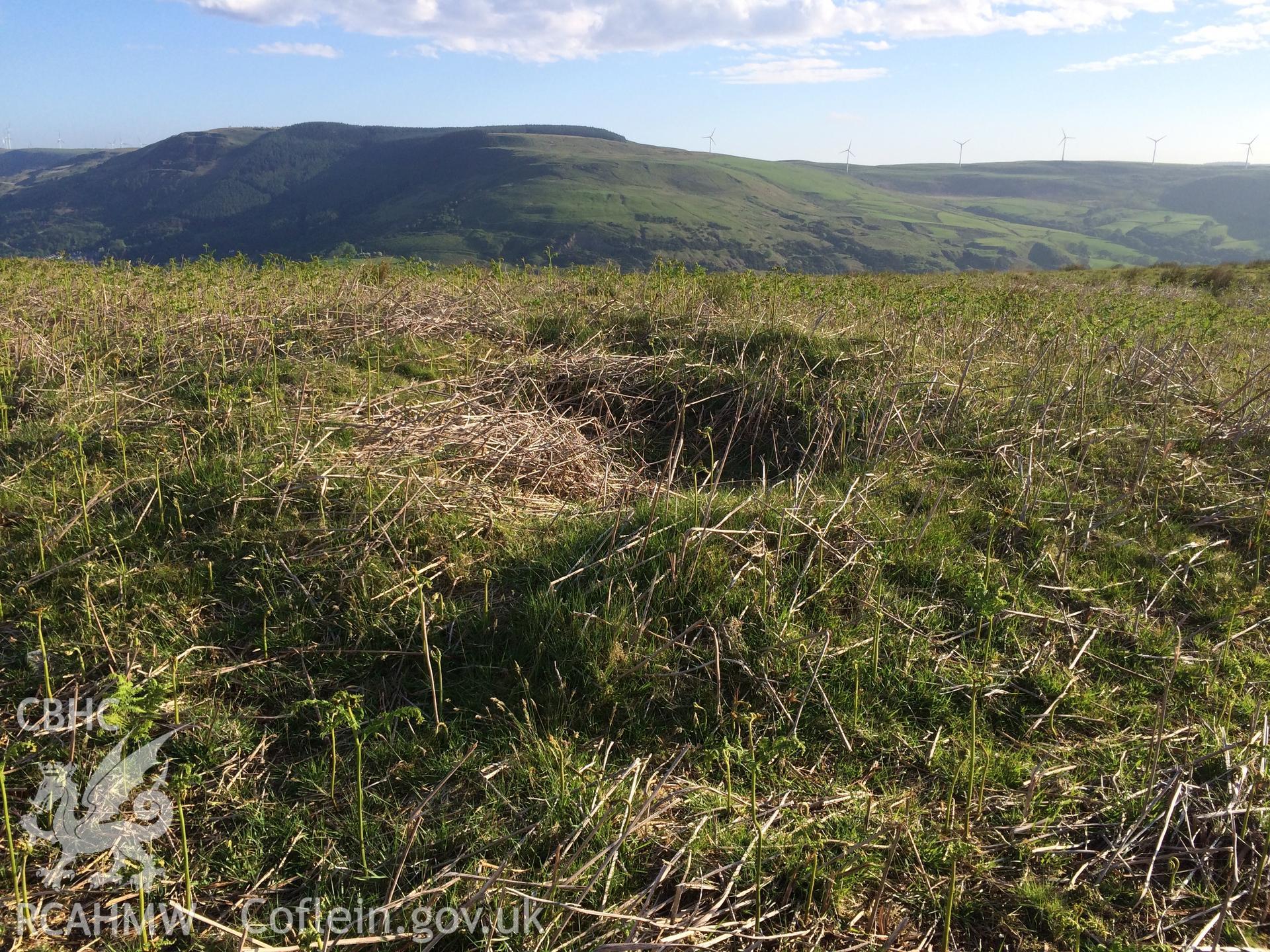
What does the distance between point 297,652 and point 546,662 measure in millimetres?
1287

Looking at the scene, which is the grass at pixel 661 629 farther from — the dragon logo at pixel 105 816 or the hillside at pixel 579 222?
the hillside at pixel 579 222

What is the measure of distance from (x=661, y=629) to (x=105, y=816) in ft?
8.31

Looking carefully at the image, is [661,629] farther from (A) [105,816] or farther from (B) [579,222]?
(B) [579,222]

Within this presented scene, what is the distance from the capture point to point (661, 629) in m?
3.95

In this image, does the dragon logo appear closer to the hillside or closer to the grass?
the grass

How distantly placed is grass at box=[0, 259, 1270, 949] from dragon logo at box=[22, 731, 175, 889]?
0.09m

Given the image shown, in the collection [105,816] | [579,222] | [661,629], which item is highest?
[579,222]

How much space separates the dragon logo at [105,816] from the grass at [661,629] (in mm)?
87

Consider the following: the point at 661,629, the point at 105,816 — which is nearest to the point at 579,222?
the point at 661,629

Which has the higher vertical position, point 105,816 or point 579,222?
point 579,222

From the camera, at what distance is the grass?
283 cm

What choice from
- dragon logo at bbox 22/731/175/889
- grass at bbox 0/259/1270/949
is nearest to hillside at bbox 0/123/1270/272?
grass at bbox 0/259/1270/949

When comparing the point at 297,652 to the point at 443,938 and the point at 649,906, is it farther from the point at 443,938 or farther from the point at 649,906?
the point at 649,906

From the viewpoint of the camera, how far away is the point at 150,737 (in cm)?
326
